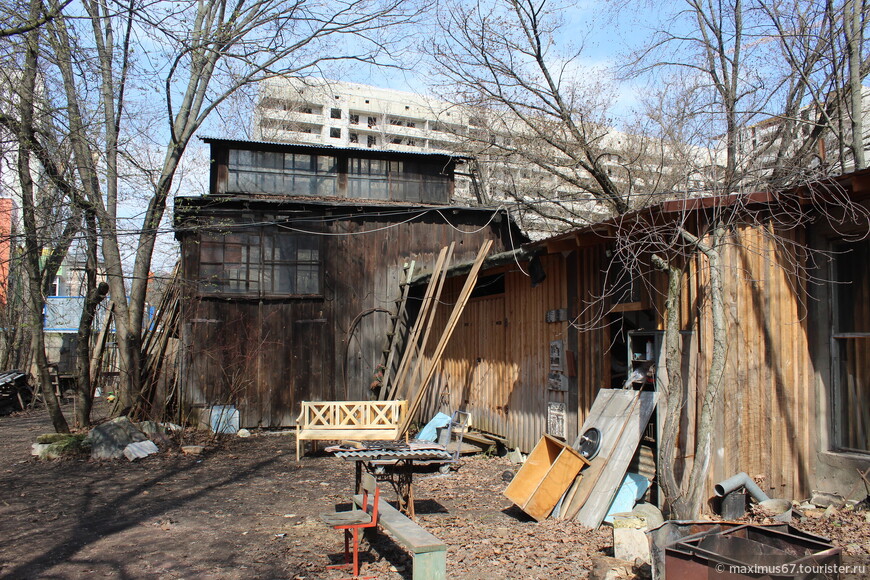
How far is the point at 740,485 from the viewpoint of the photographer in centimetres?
621

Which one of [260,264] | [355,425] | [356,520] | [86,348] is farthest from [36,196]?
[356,520]

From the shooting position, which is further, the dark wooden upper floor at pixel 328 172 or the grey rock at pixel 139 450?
the dark wooden upper floor at pixel 328 172

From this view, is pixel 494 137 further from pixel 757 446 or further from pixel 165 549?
pixel 165 549

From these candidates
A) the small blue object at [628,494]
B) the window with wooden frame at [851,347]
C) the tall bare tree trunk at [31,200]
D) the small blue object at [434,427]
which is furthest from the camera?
the small blue object at [434,427]

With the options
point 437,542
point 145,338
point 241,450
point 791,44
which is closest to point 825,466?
point 437,542

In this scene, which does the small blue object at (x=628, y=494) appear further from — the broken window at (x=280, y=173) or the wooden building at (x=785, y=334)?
the broken window at (x=280, y=173)

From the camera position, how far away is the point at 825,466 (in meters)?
6.50

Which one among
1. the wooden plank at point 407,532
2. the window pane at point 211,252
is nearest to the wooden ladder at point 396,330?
the window pane at point 211,252

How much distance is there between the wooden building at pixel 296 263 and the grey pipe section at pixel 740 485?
28.3ft

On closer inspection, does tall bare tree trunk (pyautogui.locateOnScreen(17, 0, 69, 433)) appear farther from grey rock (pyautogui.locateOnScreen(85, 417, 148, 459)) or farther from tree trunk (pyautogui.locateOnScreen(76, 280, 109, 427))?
grey rock (pyautogui.locateOnScreen(85, 417, 148, 459))

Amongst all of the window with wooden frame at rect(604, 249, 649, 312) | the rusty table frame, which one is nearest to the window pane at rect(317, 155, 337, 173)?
the window with wooden frame at rect(604, 249, 649, 312)

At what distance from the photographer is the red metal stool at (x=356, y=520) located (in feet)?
17.2

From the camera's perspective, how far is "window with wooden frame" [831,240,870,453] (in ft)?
20.5

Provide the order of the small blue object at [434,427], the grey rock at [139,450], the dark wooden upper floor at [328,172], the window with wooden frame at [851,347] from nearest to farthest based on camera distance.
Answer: the window with wooden frame at [851,347], the grey rock at [139,450], the small blue object at [434,427], the dark wooden upper floor at [328,172]
